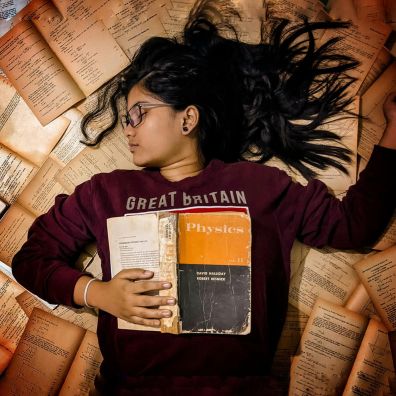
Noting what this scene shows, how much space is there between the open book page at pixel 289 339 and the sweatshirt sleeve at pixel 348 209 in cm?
27

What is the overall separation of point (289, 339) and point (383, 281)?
1.20ft

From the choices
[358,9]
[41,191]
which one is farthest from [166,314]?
[358,9]

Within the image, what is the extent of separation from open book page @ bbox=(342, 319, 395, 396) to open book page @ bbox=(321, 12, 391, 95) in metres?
0.83

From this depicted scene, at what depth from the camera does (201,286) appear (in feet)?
3.42

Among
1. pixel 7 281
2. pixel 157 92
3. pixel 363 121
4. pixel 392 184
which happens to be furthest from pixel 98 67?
pixel 392 184

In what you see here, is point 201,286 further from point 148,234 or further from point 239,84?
point 239,84

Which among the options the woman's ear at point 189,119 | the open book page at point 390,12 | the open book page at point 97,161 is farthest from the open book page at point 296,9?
the open book page at point 97,161

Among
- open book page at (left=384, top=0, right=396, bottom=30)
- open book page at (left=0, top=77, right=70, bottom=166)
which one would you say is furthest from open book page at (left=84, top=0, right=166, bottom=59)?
open book page at (left=384, top=0, right=396, bottom=30)

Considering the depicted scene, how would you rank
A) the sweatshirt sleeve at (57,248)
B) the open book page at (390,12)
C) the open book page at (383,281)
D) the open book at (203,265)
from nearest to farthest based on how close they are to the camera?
1. the open book at (203,265)
2. the sweatshirt sleeve at (57,248)
3. the open book page at (383,281)
4. the open book page at (390,12)

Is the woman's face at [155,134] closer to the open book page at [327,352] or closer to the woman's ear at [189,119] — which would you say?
the woman's ear at [189,119]

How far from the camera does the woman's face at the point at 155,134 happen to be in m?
1.19

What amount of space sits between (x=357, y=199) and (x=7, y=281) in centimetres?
124

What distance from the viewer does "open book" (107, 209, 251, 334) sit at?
102 cm

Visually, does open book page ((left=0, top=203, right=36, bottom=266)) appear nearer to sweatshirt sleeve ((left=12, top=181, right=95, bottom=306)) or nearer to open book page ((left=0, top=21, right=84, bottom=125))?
sweatshirt sleeve ((left=12, top=181, right=95, bottom=306))
